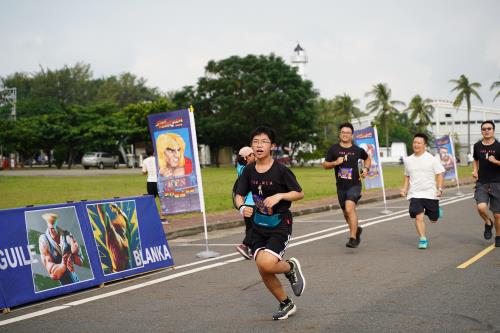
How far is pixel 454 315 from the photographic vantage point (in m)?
6.02

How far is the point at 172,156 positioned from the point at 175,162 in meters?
0.12

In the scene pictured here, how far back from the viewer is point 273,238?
609 cm

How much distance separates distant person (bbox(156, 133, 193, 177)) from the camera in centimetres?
1241

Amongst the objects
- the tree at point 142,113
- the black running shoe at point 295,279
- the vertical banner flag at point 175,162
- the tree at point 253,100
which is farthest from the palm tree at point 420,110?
the black running shoe at point 295,279

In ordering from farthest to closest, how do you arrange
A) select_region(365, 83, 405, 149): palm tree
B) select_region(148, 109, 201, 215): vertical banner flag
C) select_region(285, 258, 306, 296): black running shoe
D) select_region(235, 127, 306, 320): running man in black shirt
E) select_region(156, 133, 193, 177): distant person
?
select_region(365, 83, 405, 149): palm tree
select_region(156, 133, 193, 177): distant person
select_region(148, 109, 201, 215): vertical banner flag
select_region(285, 258, 306, 296): black running shoe
select_region(235, 127, 306, 320): running man in black shirt

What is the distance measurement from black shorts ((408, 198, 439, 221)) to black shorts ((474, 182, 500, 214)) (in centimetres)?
92

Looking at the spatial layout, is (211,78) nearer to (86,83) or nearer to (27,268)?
(86,83)

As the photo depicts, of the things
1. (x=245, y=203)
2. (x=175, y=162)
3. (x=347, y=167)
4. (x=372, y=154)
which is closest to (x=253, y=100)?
(x=372, y=154)

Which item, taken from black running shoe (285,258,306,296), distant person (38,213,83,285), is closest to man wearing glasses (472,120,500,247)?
black running shoe (285,258,306,296)

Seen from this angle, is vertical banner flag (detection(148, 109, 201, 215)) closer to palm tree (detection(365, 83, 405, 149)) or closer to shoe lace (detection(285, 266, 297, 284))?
shoe lace (detection(285, 266, 297, 284))

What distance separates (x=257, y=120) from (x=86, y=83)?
5877 cm

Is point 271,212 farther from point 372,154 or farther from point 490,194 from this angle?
point 372,154

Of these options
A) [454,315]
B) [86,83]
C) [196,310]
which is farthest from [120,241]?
[86,83]

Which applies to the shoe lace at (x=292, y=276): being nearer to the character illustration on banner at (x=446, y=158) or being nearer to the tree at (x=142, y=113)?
the character illustration on banner at (x=446, y=158)
